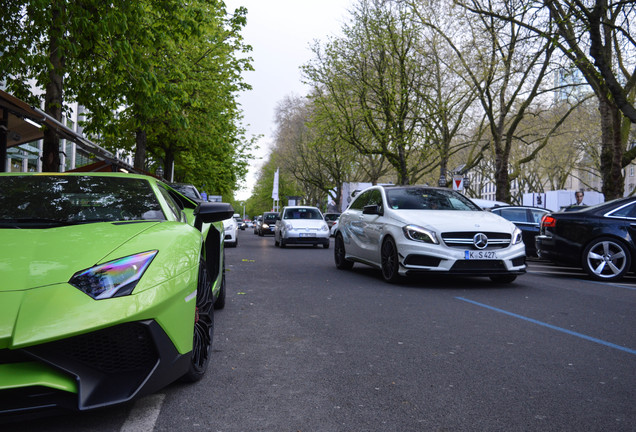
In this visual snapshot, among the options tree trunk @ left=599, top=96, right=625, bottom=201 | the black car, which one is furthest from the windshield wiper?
tree trunk @ left=599, top=96, right=625, bottom=201

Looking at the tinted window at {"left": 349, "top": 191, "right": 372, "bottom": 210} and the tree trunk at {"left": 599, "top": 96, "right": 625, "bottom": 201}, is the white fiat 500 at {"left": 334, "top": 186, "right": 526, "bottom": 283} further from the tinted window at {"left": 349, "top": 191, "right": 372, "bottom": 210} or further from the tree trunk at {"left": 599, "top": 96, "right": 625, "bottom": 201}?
the tree trunk at {"left": 599, "top": 96, "right": 625, "bottom": 201}

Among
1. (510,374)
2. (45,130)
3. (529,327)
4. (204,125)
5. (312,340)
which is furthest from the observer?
(204,125)

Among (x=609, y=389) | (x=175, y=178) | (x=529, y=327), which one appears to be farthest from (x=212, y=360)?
(x=175, y=178)

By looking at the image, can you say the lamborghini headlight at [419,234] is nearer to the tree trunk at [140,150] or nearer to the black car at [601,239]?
the black car at [601,239]

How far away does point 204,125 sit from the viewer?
25.1 metres

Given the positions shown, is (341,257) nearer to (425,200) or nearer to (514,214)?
(425,200)

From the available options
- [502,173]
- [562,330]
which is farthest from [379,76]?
[562,330]

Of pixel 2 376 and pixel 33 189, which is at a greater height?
pixel 33 189

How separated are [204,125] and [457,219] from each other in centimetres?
1800

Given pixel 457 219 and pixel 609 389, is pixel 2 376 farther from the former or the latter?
pixel 457 219

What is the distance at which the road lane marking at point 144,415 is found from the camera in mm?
2951

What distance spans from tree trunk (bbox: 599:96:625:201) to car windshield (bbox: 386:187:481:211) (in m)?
10.1

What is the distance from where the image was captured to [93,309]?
2666mm

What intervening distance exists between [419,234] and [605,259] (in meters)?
3.72
